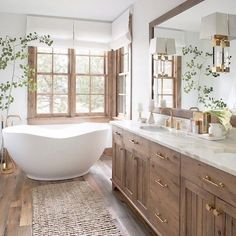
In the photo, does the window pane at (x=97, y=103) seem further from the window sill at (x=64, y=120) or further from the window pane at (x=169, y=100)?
the window pane at (x=169, y=100)

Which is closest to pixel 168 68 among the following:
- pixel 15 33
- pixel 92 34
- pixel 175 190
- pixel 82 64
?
pixel 175 190

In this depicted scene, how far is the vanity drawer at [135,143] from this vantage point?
258 cm

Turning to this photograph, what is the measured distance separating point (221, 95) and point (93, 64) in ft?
11.4

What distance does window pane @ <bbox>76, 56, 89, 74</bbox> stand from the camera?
213 inches

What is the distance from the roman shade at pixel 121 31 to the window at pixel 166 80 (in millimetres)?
1097

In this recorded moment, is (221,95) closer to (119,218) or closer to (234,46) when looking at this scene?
(234,46)

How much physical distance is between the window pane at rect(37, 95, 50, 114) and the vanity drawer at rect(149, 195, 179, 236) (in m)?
3.37

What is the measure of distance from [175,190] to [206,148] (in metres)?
0.37

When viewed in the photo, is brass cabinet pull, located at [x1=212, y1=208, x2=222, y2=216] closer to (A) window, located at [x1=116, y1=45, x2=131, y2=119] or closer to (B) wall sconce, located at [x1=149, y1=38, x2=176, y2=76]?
(B) wall sconce, located at [x1=149, y1=38, x2=176, y2=76]

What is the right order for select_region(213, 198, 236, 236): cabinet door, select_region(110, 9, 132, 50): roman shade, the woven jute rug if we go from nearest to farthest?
select_region(213, 198, 236, 236): cabinet door < the woven jute rug < select_region(110, 9, 132, 50): roman shade

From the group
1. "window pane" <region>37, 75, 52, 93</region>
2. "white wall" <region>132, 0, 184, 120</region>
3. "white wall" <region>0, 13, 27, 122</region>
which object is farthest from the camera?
"window pane" <region>37, 75, 52, 93</region>

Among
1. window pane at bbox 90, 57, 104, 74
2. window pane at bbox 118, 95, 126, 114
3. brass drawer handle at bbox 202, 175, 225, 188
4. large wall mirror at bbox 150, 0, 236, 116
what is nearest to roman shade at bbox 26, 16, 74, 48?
window pane at bbox 90, 57, 104, 74

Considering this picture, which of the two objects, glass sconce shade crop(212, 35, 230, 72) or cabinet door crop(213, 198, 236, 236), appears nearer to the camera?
cabinet door crop(213, 198, 236, 236)

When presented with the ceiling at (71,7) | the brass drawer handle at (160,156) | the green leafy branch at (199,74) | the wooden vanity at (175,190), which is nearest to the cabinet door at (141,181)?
the wooden vanity at (175,190)
